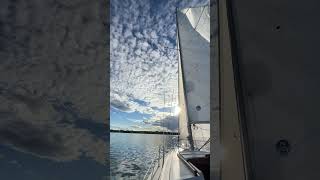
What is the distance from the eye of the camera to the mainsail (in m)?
11.4

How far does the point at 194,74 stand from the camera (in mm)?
11812

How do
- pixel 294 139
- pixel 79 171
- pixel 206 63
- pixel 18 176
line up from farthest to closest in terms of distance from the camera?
1. pixel 206 63
2. pixel 79 171
3. pixel 18 176
4. pixel 294 139

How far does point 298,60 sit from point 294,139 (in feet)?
1.83

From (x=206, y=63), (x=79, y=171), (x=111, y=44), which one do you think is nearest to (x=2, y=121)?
(x=79, y=171)

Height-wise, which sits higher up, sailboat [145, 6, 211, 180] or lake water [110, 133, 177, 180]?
sailboat [145, 6, 211, 180]

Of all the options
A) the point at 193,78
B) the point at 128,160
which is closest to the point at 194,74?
the point at 193,78

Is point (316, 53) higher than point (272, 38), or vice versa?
point (272, 38)

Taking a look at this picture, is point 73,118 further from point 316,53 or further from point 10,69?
point 316,53

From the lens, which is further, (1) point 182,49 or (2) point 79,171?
(1) point 182,49

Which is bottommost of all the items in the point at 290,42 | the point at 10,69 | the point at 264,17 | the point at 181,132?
the point at 181,132

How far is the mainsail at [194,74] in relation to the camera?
37.3 feet

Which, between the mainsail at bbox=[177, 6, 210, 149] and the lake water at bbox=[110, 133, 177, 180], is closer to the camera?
the lake water at bbox=[110, 133, 177, 180]

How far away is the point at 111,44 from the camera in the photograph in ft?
7.84

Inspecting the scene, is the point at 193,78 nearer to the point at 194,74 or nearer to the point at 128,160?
the point at 194,74
